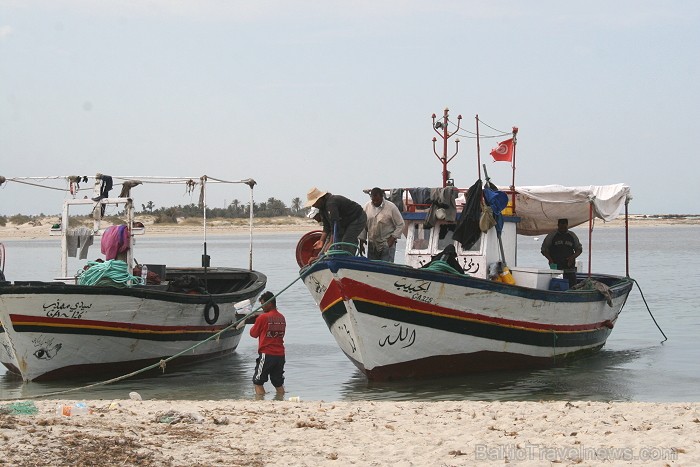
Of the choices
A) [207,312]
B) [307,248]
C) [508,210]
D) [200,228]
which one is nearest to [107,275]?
[207,312]

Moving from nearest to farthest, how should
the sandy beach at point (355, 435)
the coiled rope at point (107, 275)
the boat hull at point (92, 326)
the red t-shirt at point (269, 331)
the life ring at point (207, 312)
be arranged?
the sandy beach at point (355, 435)
the red t-shirt at point (269, 331)
the boat hull at point (92, 326)
the coiled rope at point (107, 275)
the life ring at point (207, 312)

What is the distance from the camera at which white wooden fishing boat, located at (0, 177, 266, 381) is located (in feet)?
44.0

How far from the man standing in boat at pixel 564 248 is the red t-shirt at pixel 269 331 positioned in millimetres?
6067

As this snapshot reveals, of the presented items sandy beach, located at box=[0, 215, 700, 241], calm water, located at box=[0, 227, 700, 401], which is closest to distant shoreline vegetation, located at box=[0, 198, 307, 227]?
sandy beach, located at box=[0, 215, 700, 241]

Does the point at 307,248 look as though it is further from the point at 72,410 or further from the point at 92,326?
the point at 72,410

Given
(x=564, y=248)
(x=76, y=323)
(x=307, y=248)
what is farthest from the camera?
(x=564, y=248)

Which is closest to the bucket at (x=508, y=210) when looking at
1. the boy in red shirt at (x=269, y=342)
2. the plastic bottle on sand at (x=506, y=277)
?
the plastic bottle on sand at (x=506, y=277)

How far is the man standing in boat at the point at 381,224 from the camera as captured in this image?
14367 millimetres

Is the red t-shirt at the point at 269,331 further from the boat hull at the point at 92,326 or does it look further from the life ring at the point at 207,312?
the life ring at the point at 207,312

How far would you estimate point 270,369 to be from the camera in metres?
12.8

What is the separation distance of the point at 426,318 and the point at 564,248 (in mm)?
4282

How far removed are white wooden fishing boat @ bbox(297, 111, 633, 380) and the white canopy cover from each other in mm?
17

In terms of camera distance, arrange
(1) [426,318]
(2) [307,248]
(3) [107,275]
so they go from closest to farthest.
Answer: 1. (1) [426,318]
2. (3) [107,275]
3. (2) [307,248]

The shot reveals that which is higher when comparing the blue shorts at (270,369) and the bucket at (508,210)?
the bucket at (508,210)
